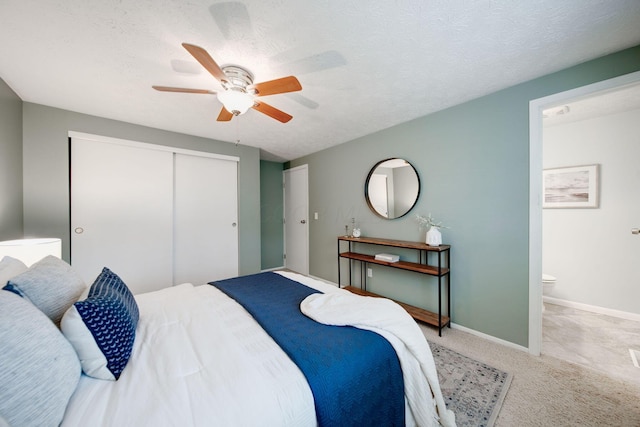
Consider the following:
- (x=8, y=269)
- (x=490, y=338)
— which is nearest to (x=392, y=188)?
(x=490, y=338)

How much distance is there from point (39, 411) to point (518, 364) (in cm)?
268

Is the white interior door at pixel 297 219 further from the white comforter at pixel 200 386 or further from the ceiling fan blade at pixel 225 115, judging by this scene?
the white comforter at pixel 200 386

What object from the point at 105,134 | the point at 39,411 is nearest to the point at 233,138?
the point at 105,134

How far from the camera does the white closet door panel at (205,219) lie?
3.11 metres

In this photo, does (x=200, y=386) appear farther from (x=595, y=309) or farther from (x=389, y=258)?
(x=595, y=309)

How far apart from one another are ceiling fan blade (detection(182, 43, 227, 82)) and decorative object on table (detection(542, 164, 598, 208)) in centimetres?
388

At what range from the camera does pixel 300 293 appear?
1.77 m

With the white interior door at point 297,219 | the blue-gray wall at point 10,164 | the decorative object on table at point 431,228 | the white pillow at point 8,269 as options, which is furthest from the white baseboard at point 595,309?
the blue-gray wall at point 10,164

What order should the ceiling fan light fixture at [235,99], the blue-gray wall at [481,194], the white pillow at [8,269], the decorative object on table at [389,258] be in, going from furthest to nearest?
1. the decorative object on table at [389,258]
2. the blue-gray wall at [481,194]
3. the ceiling fan light fixture at [235,99]
4. the white pillow at [8,269]

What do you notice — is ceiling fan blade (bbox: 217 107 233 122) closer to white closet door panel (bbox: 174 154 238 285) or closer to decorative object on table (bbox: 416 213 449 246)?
white closet door panel (bbox: 174 154 238 285)

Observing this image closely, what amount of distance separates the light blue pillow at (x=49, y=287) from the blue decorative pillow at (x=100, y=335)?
0.16m

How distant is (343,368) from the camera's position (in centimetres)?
97

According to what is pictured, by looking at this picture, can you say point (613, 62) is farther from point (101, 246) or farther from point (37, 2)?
point (101, 246)

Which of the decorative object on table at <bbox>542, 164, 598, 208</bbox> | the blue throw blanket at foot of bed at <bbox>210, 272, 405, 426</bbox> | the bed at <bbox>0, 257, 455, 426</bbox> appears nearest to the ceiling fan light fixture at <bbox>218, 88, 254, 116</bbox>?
the bed at <bbox>0, 257, 455, 426</bbox>
